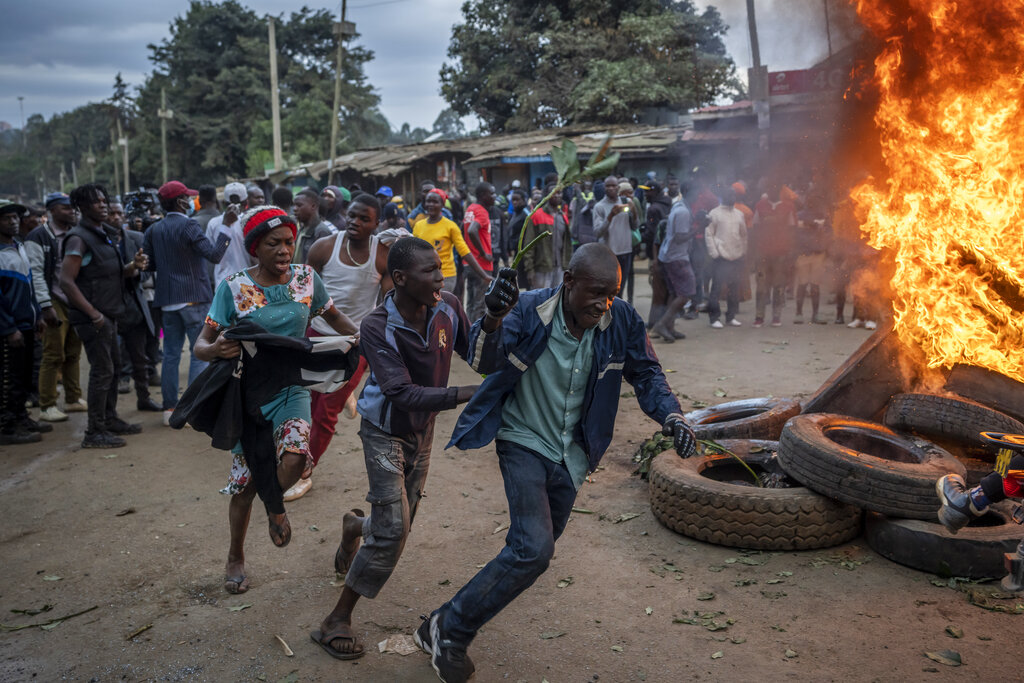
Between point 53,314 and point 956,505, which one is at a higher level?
point 53,314

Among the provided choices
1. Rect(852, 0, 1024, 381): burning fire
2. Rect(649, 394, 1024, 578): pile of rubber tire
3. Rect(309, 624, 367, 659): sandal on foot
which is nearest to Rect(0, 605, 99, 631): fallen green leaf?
Rect(309, 624, 367, 659): sandal on foot

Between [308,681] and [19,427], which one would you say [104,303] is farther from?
[308,681]

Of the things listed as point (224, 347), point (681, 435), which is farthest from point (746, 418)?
point (224, 347)

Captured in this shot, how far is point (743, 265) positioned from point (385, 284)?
8318 mm

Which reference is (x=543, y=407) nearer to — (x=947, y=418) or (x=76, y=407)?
(x=947, y=418)

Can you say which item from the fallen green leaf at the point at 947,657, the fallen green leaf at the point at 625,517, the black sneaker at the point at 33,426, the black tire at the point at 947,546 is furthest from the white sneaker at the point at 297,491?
the fallen green leaf at the point at 947,657

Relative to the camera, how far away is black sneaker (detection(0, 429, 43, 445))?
291 inches

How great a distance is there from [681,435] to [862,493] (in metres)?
2.02

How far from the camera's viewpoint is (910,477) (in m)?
4.51

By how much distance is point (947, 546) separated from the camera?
430 cm

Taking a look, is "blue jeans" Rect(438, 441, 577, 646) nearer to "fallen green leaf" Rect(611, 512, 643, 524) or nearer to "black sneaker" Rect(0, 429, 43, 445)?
"fallen green leaf" Rect(611, 512, 643, 524)

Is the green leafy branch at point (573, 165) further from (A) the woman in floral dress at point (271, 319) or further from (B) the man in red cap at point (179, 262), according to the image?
(B) the man in red cap at point (179, 262)

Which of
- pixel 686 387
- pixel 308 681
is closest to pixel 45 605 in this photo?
pixel 308 681

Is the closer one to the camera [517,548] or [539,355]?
[517,548]
